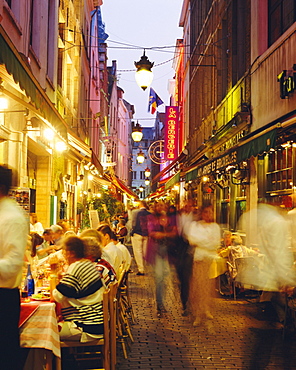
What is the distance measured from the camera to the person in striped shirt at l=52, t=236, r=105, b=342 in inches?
210

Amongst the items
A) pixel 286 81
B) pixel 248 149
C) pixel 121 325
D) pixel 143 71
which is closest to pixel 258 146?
pixel 248 149

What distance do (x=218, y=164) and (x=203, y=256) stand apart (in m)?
6.21

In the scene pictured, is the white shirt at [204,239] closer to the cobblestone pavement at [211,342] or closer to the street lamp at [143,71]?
the cobblestone pavement at [211,342]

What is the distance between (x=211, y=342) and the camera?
7.56 meters

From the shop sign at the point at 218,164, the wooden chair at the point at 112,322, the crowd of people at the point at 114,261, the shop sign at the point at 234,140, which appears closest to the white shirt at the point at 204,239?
the crowd of people at the point at 114,261

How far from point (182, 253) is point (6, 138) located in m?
4.08

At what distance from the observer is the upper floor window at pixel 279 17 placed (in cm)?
1141

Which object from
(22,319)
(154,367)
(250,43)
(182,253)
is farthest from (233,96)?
(22,319)

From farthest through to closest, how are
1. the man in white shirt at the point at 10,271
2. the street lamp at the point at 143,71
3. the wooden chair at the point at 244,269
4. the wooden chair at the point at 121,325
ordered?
the street lamp at the point at 143,71
the wooden chair at the point at 244,269
the wooden chair at the point at 121,325
the man in white shirt at the point at 10,271

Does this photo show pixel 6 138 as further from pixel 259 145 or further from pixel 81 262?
pixel 81 262

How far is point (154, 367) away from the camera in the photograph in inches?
252

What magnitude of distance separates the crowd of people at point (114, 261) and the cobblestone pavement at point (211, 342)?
1.09ft

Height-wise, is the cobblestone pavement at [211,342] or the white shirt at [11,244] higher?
the white shirt at [11,244]

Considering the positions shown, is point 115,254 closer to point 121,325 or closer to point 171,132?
point 121,325
